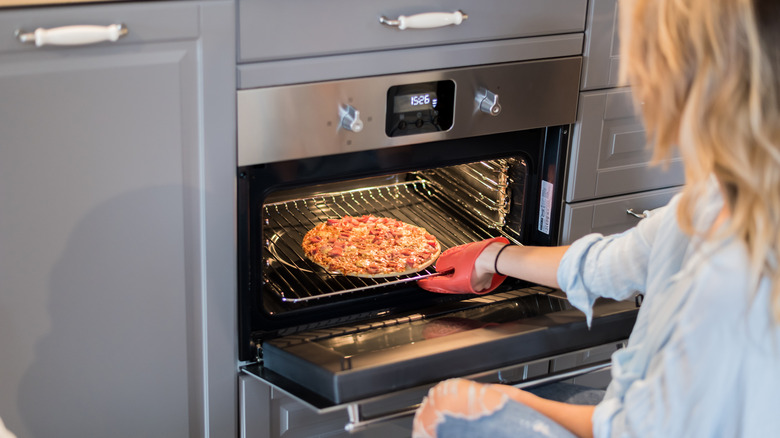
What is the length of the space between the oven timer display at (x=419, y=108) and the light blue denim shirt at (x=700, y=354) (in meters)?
0.56

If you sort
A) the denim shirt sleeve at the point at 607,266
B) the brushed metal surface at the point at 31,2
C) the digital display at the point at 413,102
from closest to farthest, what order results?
the brushed metal surface at the point at 31,2 → the denim shirt sleeve at the point at 607,266 → the digital display at the point at 413,102

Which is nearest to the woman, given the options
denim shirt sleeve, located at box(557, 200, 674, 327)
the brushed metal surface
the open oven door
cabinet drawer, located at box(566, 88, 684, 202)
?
denim shirt sleeve, located at box(557, 200, 674, 327)

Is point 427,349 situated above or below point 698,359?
below

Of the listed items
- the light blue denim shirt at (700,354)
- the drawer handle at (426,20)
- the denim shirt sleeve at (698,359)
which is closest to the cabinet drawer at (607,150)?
the drawer handle at (426,20)

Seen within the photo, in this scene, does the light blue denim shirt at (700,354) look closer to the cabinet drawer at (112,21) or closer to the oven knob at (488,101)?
the oven knob at (488,101)

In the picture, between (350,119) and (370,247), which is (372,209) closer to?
(370,247)

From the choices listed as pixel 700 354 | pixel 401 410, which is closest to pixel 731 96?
pixel 700 354

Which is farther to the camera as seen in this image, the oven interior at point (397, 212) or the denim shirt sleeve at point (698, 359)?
the oven interior at point (397, 212)

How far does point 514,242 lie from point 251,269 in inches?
23.7

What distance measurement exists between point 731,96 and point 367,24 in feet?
2.32

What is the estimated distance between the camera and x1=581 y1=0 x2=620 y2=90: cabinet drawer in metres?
1.72

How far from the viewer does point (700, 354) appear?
1.02 meters

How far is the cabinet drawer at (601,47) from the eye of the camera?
5.65 feet

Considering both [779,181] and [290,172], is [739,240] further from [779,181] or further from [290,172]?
[290,172]
